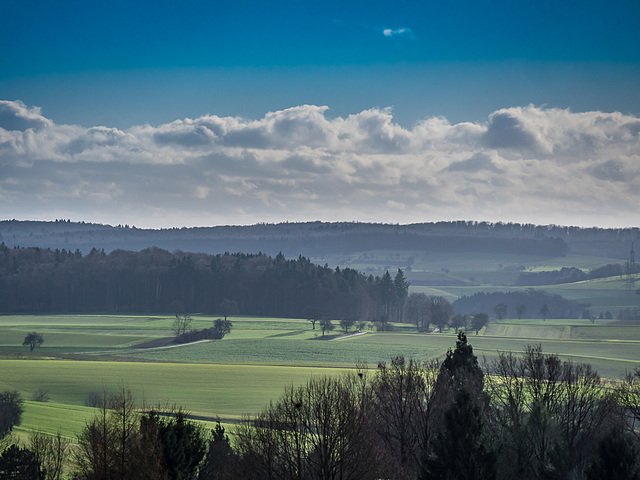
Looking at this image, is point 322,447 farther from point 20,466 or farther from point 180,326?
point 180,326

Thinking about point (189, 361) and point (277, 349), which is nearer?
point (189, 361)

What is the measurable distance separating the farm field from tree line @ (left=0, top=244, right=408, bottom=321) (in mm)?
21105

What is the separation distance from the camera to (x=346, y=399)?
30.5m

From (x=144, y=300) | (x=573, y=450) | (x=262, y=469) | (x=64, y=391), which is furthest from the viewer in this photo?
(x=144, y=300)

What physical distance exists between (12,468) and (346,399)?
1493 cm

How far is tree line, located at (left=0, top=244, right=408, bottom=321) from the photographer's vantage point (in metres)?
186

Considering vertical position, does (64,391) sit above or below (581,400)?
below

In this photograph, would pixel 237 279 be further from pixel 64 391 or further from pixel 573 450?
pixel 573 450

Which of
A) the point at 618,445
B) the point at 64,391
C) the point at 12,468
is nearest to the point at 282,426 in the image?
the point at 12,468

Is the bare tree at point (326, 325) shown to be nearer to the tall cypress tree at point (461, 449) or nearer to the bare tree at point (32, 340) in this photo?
the bare tree at point (32, 340)

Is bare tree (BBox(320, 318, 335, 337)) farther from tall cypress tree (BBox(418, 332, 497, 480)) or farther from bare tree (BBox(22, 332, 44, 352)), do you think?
tall cypress tree (BBox(418, 332, 497, 480))

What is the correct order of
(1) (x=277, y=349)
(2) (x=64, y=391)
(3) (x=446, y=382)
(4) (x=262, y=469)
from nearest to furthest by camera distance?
1. (4) (x=262, y=469)
2. (3) (x=446, y=382)
3. (2) (x=64, y=391)
4. (1) (x=277, y=349)

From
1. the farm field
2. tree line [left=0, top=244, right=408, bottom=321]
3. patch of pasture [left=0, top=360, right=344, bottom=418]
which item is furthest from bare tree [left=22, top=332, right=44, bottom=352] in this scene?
tree line [left=0, top=244, right=408, bottom=321]

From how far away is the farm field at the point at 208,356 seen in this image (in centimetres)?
6844
